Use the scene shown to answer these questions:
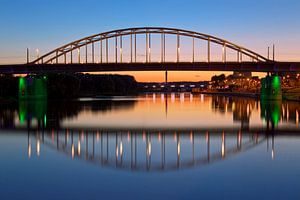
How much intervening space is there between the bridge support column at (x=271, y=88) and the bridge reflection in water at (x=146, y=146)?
54.3 meters

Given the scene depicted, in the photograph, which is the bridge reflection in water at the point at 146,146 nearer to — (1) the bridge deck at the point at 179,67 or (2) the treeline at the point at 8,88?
(1) the bridge deck at the point at 179,67

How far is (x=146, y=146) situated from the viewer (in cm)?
2155

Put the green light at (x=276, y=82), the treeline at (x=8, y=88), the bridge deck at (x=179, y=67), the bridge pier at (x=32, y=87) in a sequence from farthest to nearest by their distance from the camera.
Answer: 1. the treeline at (x=8, y=88)
2. the bridge pier at (x=32, y=87)
3. the green light at (x=276, y=82)
4. the bridge deck at (x=179, y=67)

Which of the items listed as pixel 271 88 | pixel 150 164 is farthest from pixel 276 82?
pixel 150 164

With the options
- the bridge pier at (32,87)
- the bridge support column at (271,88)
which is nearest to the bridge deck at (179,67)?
the bridge support column at (271,88)

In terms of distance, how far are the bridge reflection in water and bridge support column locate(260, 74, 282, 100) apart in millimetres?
54295

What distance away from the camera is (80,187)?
12.3 metres

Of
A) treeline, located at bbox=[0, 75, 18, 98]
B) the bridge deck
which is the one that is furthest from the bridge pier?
the bridge deck

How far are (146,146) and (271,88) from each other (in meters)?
65.6

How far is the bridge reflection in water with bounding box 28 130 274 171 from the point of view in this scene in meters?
16.9

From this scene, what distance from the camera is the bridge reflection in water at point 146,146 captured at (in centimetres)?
1686

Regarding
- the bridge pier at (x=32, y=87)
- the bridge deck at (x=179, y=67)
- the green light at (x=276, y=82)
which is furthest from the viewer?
the bridge pier at (x=32, y=87)

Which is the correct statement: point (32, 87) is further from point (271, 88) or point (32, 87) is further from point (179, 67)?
point (271, 88)

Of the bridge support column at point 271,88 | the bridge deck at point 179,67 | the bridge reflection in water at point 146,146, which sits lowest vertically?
the bridge reflection in water at point 146,146
